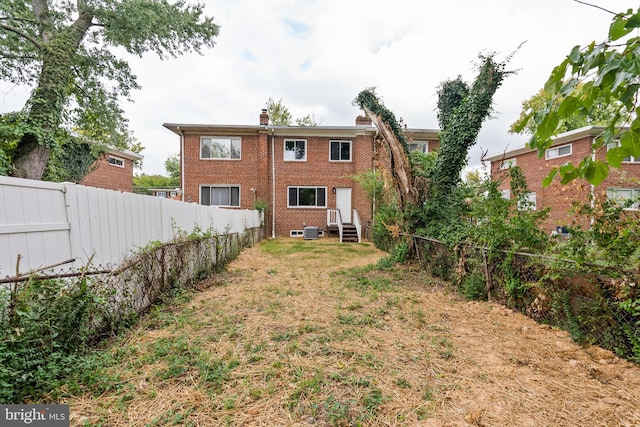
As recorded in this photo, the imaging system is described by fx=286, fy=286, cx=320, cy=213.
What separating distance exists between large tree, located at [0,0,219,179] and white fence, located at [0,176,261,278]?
5.85 meters

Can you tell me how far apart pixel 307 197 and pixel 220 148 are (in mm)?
5112

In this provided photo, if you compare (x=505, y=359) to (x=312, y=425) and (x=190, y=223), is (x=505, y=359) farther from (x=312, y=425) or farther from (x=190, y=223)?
(x=190, y=223)

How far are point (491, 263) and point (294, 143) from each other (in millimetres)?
12039

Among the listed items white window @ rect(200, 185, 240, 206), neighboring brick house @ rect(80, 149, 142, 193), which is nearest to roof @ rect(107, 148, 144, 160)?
neighboring brick house @ rect(80, 149, 142, 193)

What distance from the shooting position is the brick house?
1445cm

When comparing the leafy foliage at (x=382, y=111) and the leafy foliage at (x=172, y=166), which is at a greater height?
the leafy foliage at (x=172, y=166)

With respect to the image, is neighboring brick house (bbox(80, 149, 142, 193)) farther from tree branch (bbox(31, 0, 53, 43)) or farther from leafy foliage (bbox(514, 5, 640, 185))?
leafy foliage (bbox(514, 5, 640, 185))

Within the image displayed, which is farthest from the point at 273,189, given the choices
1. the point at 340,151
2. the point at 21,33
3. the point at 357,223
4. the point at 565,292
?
the point at 565,292

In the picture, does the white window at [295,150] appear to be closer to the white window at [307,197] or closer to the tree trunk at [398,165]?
the white window at [307,197]

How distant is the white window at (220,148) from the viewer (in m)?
14.6

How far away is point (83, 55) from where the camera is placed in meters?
9.01

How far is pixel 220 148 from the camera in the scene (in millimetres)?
14648

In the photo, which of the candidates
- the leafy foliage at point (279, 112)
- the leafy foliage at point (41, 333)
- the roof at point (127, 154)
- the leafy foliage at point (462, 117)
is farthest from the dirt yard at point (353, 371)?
the leafy foliage at point (279, 112)

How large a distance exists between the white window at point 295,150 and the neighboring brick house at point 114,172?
32.6ft
